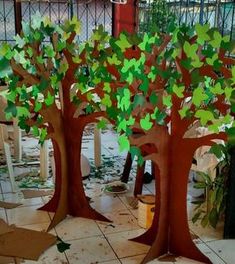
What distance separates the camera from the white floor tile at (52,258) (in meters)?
2.22

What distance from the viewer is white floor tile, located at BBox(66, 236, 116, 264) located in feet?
7.39

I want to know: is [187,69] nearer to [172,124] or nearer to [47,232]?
[172,124]

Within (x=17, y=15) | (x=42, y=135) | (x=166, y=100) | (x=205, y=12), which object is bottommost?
(x=42, y=135)

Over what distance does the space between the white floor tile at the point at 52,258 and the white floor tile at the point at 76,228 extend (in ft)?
0.56

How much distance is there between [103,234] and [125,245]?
200mm

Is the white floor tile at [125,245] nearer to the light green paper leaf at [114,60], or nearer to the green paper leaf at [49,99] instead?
the green paper leaf at [49,99]

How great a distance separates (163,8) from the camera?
4574mm

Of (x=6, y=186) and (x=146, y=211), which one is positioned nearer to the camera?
(x=146, y=211)

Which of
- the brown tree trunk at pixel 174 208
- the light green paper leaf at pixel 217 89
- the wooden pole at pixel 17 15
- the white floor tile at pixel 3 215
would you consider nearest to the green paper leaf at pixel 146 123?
the brown tree trunk at pixel 174 208

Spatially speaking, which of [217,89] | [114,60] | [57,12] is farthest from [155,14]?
[217,89]

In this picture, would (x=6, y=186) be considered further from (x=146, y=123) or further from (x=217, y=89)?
(x=217, y=89)

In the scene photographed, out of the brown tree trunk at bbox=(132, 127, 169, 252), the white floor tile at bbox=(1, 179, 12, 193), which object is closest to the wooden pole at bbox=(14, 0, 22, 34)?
the white floor tile at bbox=(1, 179, 12, 193)

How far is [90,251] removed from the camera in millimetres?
2342

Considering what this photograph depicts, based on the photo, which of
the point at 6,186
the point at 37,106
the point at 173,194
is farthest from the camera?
the point at 6,186
